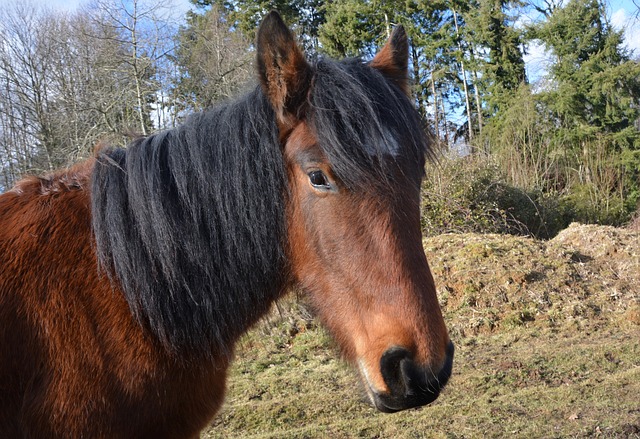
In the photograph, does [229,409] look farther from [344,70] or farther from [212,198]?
[344,70]

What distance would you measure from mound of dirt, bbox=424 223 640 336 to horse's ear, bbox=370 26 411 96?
17.6 ft

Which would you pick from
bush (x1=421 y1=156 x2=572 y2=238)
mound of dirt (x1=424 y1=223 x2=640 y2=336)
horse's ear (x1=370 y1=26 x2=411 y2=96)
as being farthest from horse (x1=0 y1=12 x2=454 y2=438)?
bush (x1=421 y1=156 x2=572 y2=238)

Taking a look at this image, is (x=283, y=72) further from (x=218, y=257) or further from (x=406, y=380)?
(x=406, y=380)

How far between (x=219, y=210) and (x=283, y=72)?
625 millimetres

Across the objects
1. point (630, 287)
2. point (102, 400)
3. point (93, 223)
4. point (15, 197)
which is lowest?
point (630, 287)

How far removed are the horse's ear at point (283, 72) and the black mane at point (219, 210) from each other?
Answer: 54 mm

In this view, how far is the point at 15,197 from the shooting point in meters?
2.19

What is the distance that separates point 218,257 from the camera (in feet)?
6.76

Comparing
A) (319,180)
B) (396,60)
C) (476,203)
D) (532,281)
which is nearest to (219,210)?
(319,180)

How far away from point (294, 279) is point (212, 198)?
0.49 meters

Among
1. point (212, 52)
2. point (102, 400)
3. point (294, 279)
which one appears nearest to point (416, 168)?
point (294, 279)

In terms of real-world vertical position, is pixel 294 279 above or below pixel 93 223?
below

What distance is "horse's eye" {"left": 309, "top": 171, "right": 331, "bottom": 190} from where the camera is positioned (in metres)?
1.91

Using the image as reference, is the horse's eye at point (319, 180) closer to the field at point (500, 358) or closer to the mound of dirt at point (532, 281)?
the field at point (500, 358)
